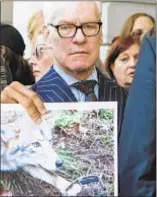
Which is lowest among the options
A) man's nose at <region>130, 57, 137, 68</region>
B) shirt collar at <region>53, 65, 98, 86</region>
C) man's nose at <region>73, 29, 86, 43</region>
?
shirt collar at <region>53, 65, 98, 86</region>

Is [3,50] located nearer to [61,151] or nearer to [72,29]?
[72,29]

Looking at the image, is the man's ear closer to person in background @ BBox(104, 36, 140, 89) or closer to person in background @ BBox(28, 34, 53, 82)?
person in background @ BBox(28, 34, 53, 82)

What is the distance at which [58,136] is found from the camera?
3.88 feet

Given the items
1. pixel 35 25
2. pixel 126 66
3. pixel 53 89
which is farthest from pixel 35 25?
pixel 126 66

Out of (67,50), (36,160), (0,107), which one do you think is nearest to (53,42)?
(67,50)

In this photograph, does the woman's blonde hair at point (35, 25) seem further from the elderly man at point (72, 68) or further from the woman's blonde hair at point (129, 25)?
the woman's blonde hair at point (129, 25)

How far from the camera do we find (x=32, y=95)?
119cm

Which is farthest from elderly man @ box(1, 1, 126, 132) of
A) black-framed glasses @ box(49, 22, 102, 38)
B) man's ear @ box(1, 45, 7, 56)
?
man's ear @ box(1, 45, 7, 56)

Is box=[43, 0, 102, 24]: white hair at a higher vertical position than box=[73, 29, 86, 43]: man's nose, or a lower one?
higher

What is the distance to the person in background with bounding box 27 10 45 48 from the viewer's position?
3.91 ft

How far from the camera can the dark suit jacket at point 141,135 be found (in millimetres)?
1162

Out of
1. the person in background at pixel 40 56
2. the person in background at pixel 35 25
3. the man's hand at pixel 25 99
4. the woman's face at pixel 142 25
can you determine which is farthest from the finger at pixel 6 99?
the woman's face at pixel 142 25

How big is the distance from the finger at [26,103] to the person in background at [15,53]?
0.04 m

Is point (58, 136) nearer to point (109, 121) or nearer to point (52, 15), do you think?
point (109, 121)
